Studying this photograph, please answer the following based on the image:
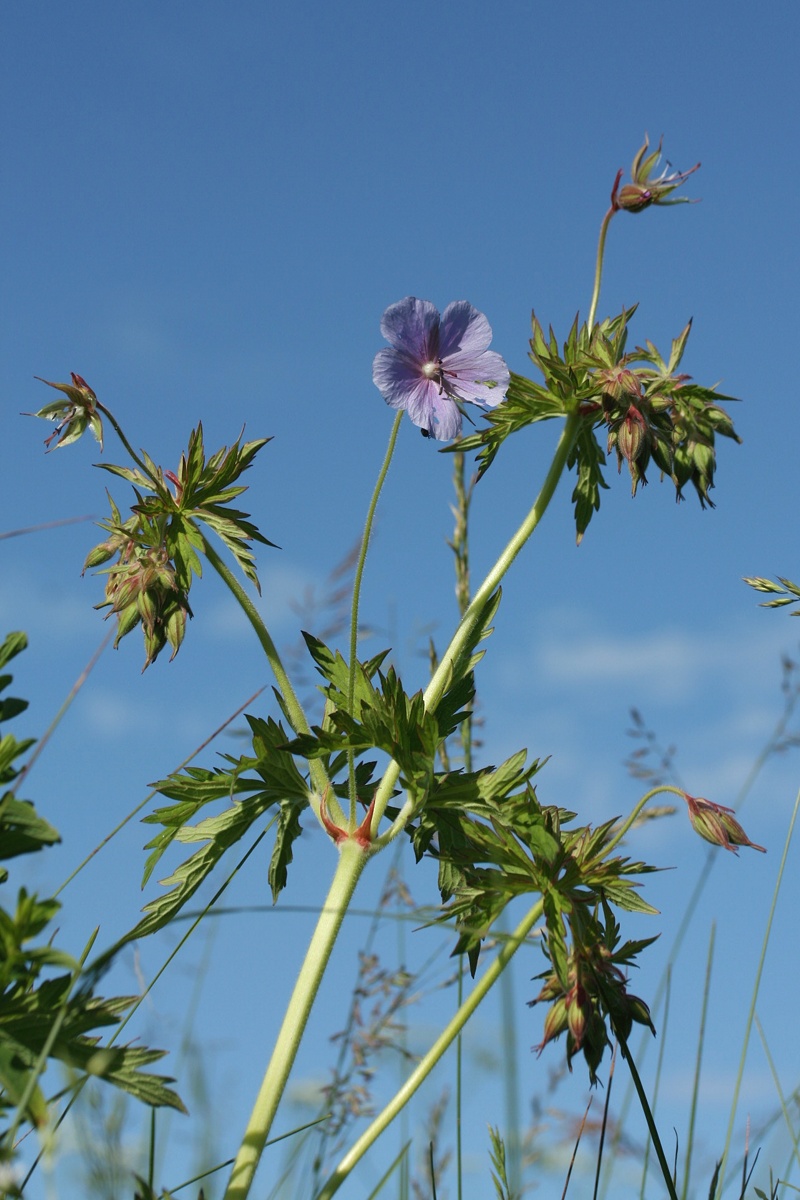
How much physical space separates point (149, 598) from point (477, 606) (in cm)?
76

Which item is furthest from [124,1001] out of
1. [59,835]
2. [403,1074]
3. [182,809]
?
[403,1074]

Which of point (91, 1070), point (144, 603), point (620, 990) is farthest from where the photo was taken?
point (144, 603)

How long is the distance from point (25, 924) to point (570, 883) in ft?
4.27

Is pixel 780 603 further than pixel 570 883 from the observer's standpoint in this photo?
Yes

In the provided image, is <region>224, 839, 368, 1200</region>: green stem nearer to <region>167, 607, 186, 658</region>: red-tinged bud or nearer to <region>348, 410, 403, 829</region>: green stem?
<region>348, 410, 403, 829</region>: green stem

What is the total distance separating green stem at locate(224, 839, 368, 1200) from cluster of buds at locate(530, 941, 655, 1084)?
18.6 inches

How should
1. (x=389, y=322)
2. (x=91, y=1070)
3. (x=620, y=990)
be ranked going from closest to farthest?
(x=91, y=1070) < (x=620, y=990) < (x=389, y=322)

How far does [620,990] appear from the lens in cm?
238

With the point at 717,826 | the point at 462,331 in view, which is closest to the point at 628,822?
the point at 717,826

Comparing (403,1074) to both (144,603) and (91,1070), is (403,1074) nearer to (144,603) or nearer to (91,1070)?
(144,603)

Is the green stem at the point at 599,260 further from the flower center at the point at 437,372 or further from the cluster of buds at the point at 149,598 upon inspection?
the cluster of buds at the point at 149,598

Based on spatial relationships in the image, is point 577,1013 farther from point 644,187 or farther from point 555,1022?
point 644,187

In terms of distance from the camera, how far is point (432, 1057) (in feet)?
7.64

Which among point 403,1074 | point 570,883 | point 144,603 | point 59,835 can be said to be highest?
point 144,603
